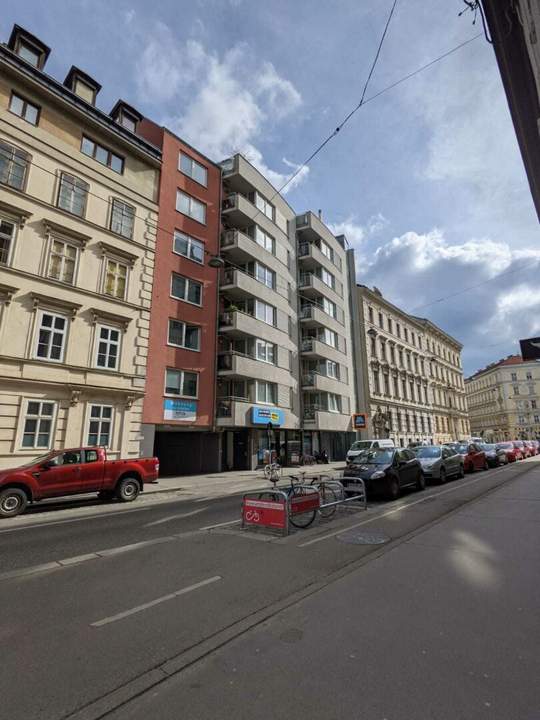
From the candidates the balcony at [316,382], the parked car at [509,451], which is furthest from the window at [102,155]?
the parked car at [509,451]

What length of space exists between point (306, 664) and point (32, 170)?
69.8ft

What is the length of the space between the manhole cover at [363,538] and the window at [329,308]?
31506mm

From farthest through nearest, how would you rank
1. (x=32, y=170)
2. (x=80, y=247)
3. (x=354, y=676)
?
(x=80, y=247)
(x=32, y=170)
(x=354, y=676)

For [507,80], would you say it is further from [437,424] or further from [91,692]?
[437,424]

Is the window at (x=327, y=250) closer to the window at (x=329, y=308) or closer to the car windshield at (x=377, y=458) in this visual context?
the window at (x=329, y=308)

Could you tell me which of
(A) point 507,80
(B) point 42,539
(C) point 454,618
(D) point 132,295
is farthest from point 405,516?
(D) point 132,295

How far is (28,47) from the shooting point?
19000 mm

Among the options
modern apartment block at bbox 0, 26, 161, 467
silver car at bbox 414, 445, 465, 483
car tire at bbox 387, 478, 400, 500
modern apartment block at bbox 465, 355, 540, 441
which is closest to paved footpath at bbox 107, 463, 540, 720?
car tire at bbox 387, 478, 400, 500

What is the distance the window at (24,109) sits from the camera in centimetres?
1789

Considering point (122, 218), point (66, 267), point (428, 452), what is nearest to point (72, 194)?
point (122, 218)

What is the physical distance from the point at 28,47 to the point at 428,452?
2663cm

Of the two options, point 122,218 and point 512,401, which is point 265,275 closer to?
point 122,218

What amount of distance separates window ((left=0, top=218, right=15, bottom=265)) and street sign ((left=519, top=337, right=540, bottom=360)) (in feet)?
63.7

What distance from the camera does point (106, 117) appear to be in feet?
68.7
